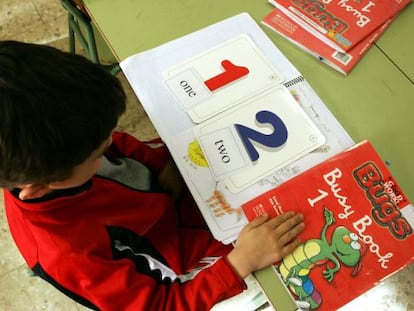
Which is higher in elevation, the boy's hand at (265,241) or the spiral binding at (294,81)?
the spiral binding at (294,81)

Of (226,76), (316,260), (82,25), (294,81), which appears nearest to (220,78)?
(226,76)

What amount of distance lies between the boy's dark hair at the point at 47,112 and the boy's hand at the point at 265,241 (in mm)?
285

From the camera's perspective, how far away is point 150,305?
27.3 inches

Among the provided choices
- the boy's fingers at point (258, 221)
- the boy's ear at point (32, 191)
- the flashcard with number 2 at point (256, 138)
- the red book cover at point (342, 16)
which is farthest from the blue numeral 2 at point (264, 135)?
the boy's ear at point (32, 191)

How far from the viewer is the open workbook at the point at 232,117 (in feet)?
2.34

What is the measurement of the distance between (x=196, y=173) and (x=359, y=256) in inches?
11.5

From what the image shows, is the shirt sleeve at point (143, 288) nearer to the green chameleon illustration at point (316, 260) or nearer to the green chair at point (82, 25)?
the green chameleon illustration at point (316, 260)

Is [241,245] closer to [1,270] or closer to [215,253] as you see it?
[215,253]

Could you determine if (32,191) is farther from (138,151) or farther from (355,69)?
(355,69)

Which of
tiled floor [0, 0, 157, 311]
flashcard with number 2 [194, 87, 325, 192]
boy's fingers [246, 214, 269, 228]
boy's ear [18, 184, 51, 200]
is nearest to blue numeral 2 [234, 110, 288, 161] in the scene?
flashcard with number 2 [194, 87, 325, 192]

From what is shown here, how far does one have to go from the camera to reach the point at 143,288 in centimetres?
69

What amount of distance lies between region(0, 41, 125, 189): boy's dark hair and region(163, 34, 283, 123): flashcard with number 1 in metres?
0.24

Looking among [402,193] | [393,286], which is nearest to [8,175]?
[402,193]

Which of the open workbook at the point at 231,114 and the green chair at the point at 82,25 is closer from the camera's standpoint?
the open workbook at the point at 231,114
